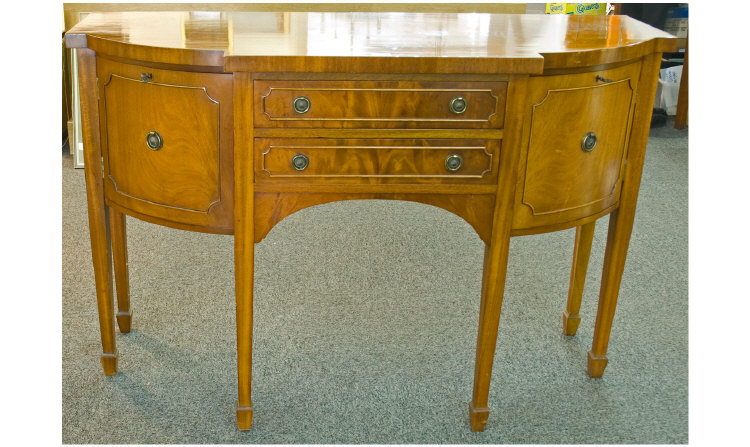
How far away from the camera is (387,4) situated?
4.51m

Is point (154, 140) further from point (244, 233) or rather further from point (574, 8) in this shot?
point (574, 8)

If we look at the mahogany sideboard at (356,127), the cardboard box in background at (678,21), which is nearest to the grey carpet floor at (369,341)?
the mahogany sideboard at (356,127)

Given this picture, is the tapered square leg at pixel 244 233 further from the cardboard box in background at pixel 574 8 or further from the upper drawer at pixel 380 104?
the cardboard box in background at pixel 574 8

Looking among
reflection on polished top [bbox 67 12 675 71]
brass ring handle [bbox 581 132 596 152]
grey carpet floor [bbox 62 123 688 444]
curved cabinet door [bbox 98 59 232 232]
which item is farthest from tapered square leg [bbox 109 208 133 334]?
brass ring handle [bbox 581 132 596 152]

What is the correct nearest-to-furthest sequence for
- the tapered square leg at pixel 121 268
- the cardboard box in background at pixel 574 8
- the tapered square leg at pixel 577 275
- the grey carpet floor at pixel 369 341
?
the grey carpet floor at pixel 369 341, the tapered square leg at pixel 121 268, the tapered square leg at pixel 577 275, the cardboard box in background at pixel 574 8

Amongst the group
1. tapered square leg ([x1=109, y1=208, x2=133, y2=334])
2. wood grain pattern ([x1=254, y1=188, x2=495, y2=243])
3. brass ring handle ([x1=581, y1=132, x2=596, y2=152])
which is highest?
brass ring handle ([x1=581, y1=132, x2=596, y2=152])

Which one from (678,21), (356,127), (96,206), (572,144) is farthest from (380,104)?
(678,21)

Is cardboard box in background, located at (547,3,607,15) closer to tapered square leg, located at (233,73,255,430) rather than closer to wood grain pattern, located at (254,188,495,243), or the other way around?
wood grain pattern, located at (254,188,495,243)

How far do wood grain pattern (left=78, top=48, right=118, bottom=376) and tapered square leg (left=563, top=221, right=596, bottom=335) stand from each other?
56.9 inches

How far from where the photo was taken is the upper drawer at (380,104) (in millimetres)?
1845

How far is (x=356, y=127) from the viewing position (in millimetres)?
1890

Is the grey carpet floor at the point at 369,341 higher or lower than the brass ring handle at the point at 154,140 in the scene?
lower

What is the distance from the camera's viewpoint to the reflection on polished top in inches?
74.6

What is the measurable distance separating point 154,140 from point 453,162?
73 centimetres
